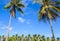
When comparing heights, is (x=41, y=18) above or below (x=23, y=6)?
below

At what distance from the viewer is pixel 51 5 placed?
25.7 metres

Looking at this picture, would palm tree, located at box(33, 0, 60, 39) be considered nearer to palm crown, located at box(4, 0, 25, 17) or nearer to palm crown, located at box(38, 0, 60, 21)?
palm crown, located at box(38, 0, 60, 21)

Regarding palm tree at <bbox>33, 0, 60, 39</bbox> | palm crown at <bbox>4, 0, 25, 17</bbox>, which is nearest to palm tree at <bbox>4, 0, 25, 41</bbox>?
palm crown at <bbox>4, 0, 25, 17</bbox>

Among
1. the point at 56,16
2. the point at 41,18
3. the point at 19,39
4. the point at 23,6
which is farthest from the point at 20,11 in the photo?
the point at 19,39

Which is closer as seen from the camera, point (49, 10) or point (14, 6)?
point (49, 10)

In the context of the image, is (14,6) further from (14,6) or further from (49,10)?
(49,10)

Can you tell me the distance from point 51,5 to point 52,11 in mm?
1034

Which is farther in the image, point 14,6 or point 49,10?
point 14,6

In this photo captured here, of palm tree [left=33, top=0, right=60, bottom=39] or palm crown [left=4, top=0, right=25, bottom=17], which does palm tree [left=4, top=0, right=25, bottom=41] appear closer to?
palm crown [left=4, top=0, right=25, bottom=17]

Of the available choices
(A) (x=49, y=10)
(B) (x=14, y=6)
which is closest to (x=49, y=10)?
(A) (x=49, y=10)

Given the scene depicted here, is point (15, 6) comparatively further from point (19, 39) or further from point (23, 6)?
point (19, 39)

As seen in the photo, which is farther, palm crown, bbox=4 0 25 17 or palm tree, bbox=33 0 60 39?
palm crown, bbox=4 0 25 17

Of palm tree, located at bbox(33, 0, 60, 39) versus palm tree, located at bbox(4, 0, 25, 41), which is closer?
palm tree, located at bbox(33, 0, 60, 39)

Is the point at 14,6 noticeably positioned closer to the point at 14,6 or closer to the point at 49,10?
the point at 14,6
